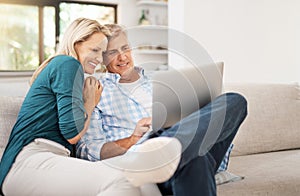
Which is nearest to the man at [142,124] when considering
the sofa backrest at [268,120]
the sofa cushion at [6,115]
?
the sofa cushion at [6,115]

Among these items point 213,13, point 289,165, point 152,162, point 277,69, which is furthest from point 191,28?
point 152,162

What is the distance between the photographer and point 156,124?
4.97ft

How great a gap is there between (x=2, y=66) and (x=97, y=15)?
140 centimetres

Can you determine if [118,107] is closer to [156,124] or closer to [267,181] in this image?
[156,124]

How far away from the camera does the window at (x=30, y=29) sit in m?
5.35

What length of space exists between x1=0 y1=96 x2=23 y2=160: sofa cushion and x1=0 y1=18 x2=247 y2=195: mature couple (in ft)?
0.55

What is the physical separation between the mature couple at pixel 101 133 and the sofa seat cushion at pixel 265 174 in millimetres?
175

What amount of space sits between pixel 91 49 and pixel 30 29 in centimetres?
410

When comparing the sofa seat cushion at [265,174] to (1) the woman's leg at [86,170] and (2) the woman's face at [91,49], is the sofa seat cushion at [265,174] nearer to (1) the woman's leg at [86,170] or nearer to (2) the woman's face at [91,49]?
(1) the woman's leg at [86,170]

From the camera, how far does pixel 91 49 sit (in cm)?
166

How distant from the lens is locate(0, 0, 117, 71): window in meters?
5.35

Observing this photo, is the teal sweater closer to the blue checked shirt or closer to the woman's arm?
the woman's arm

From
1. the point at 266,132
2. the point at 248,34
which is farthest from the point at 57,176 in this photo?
the point at 248,34

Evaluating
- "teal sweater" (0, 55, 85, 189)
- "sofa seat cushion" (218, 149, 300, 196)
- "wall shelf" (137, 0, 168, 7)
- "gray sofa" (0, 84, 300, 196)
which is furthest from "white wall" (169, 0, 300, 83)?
"wall shelf" (137, 0, 168, 7)
